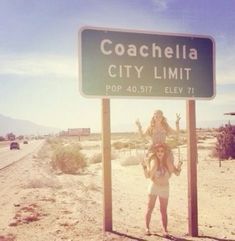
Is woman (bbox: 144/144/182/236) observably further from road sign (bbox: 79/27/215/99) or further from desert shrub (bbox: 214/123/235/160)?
desert shrub (bbox: 214/123/235/160)

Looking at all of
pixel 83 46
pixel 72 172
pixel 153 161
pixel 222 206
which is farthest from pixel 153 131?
pixel 72 172

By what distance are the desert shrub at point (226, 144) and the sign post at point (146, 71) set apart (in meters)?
19.1

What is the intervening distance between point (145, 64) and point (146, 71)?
4.3 inches

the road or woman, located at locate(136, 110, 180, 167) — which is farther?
the road

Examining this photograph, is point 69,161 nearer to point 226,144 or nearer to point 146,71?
point 226,144

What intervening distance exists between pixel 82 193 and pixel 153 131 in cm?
644

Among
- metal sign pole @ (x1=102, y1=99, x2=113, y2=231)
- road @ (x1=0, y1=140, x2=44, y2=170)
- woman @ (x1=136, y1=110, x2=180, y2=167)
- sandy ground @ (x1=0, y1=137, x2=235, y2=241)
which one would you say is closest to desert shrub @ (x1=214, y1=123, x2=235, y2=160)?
sandy ground @ (x1=0, y1=137, x2=235, y2=241)

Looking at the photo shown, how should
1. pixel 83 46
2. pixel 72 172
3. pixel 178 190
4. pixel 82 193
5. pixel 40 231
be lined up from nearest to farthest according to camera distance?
pixel 83 46 → pixel 40 231 → pixel 82 193 → pixel 178 190 → pixel 72 172

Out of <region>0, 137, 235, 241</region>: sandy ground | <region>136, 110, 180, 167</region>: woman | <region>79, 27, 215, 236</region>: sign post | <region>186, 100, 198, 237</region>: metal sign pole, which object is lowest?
<region>0, 137, 235, 241</region>: sandy ground

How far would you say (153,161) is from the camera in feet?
20.6

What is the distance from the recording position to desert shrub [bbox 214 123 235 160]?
84.5 feet

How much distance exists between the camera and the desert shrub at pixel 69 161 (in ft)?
73.0

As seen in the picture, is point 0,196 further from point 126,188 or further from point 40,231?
point 40,231

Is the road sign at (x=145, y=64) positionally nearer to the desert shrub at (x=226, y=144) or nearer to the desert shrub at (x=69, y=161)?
the desert shrub at (x=69, y=161)
